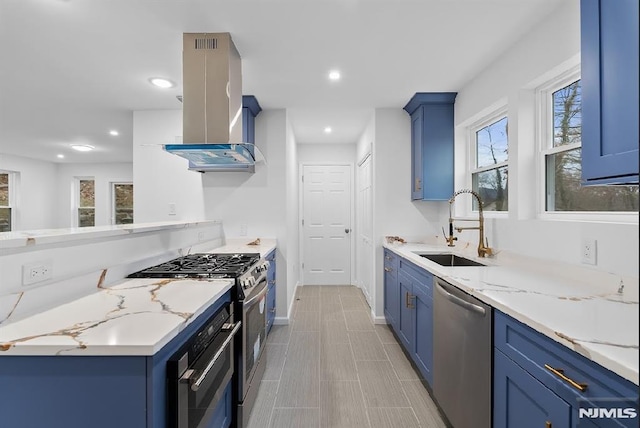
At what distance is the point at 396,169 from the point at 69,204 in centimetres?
786

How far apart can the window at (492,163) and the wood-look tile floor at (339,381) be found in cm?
158

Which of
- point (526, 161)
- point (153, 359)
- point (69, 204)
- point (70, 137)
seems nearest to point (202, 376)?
point (153, 359)

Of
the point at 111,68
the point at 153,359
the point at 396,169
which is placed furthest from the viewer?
the point at 396,169

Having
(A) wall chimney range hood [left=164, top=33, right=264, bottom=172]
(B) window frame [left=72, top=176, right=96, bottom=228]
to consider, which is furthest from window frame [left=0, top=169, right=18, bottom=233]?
(A) wall chimney range hood [left=164, top=33, right=264, bottom=172]

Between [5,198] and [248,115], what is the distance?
6594 mm

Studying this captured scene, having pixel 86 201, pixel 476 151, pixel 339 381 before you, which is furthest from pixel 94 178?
pixel 476 151

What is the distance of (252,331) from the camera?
1.94m

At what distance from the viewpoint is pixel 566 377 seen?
3.19ft

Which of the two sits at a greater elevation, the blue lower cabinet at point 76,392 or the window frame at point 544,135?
the window frame at point 544,135

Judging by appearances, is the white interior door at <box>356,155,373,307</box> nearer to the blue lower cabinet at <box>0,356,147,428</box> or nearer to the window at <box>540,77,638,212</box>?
the window at <box>540,77,638,212</box>

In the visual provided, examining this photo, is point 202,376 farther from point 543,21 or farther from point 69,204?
point 69,204

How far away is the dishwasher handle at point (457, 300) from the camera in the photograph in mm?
1428

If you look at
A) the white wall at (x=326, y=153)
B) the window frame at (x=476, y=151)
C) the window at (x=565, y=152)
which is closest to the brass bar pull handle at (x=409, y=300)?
the window frame at (x=476, y=151)

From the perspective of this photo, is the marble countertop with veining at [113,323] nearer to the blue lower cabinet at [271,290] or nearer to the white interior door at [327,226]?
the blue lower cabinet at [271,290]
